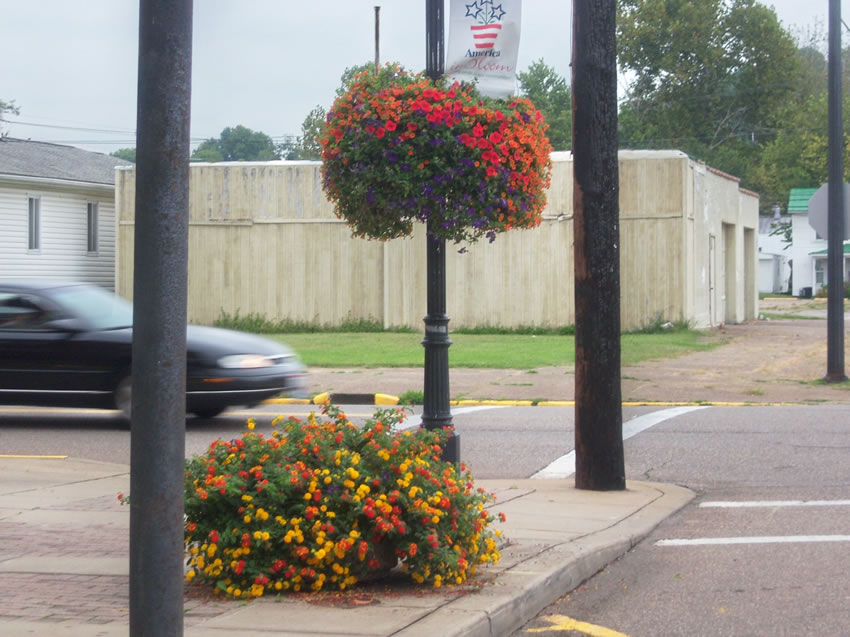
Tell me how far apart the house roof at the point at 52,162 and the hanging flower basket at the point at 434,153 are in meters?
24.7

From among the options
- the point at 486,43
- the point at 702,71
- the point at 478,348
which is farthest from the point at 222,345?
the point at 702,71

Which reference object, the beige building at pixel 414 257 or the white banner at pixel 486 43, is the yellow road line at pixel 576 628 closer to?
the white banner at pixel 486 43

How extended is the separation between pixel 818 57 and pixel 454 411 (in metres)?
78.8

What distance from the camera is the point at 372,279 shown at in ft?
98.4

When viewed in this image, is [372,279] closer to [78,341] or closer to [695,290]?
[695,290]

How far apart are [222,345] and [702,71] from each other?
54.1m

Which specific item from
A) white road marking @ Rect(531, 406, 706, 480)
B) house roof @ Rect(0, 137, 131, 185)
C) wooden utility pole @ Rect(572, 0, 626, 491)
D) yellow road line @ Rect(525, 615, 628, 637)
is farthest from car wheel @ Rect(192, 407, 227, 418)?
house roof @ Rect(0, 137, 131, 185)

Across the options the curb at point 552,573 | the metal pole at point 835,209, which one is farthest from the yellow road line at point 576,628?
the metal pole at point 835,209

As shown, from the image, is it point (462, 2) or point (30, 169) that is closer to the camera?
point (462, 2)

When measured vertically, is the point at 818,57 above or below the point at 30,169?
above

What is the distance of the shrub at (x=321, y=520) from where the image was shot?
5.57 m

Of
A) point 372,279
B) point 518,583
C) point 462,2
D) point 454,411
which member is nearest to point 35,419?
point 454,411

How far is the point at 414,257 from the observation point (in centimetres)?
2950

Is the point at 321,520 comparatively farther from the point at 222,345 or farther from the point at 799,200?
the point at 799,200
